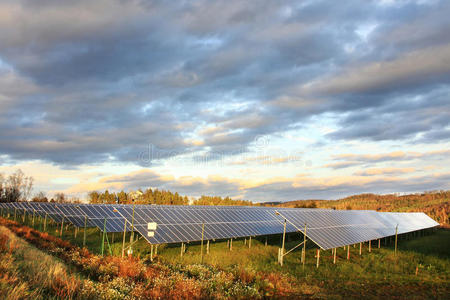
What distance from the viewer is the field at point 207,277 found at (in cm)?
1145

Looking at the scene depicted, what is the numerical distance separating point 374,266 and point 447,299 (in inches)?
321

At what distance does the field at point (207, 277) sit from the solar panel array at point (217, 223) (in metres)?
1.90

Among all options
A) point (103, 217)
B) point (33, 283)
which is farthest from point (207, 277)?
point (103, 217)

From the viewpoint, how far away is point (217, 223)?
102 feet

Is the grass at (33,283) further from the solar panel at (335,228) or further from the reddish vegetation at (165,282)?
the solar panel at (335,228)

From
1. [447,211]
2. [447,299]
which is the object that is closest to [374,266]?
[447,299]

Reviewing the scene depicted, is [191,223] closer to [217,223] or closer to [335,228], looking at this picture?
[217,223]

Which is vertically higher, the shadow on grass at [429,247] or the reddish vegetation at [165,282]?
the reddish vegetation at [165,282]

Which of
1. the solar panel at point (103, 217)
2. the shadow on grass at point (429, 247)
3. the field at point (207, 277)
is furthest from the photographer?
the solar panel at point (103, 217)

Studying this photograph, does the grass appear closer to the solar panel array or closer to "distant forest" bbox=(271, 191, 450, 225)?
the solar panel array

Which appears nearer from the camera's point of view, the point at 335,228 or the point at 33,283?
the point at 33,283

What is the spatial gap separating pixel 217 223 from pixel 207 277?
15595 mm

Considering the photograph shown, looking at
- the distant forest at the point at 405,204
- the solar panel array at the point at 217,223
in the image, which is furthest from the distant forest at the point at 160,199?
the solar panel array at the point at 217,223

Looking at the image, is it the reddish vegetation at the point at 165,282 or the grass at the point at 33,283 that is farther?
the reddish vegetation at the point at 165,282
